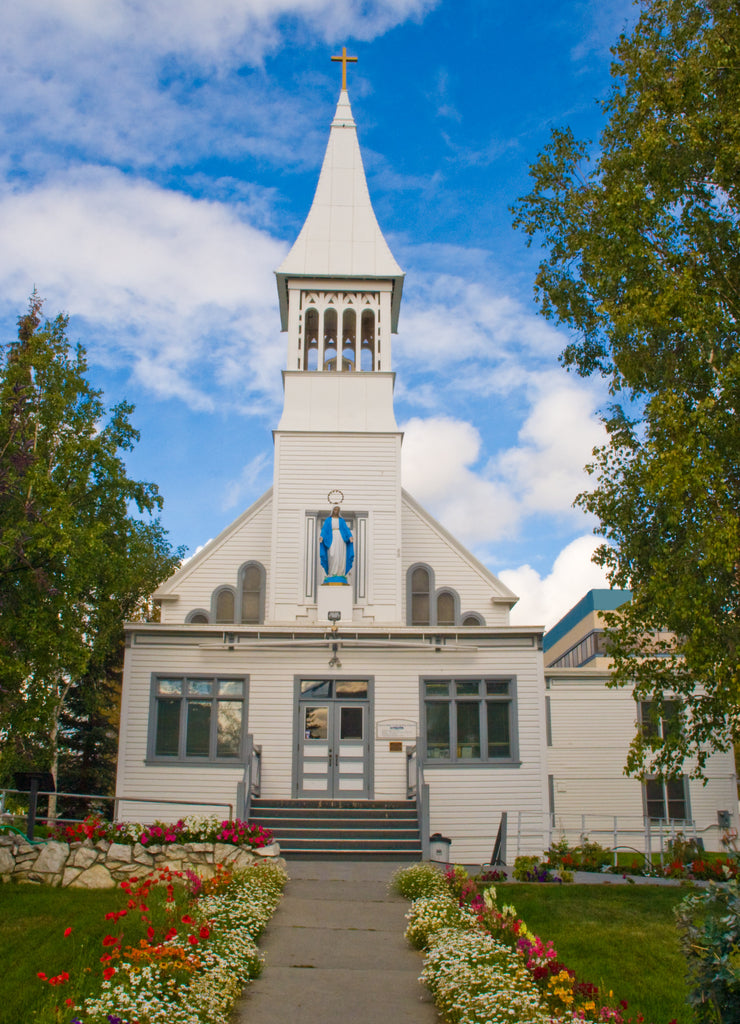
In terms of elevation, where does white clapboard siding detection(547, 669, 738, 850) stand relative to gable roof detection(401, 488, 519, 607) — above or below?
below

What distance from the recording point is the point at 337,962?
32.7 ft

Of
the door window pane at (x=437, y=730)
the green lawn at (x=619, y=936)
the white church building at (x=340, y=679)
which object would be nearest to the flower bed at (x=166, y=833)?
the white church building at (x=340, y=679)

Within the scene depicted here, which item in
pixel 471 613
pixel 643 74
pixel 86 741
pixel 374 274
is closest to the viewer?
pixel 643 74

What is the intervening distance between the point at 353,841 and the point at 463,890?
5.43 metres

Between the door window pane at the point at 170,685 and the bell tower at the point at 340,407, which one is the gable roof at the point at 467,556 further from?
the door window pane at the point at 170,685

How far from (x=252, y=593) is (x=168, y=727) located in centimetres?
432

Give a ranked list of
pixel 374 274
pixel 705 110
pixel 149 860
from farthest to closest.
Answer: pixel 374 274 → pixel 705 110 → pixel 149 860

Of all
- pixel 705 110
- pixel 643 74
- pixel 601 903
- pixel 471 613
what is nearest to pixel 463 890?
pixel 601 903

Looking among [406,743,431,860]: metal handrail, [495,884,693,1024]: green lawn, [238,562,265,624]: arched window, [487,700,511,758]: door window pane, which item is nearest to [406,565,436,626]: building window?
[487,700,511,758]: door window pane

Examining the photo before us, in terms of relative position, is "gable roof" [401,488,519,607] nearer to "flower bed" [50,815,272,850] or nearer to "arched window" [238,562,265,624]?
"arched window" [238,562,265,624]

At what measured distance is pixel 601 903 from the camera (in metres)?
12.8

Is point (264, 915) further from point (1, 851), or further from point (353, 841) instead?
point (353, 841)

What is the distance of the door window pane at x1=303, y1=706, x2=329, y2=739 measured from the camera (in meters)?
20.2

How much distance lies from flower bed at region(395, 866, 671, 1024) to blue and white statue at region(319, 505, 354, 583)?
10923mm
